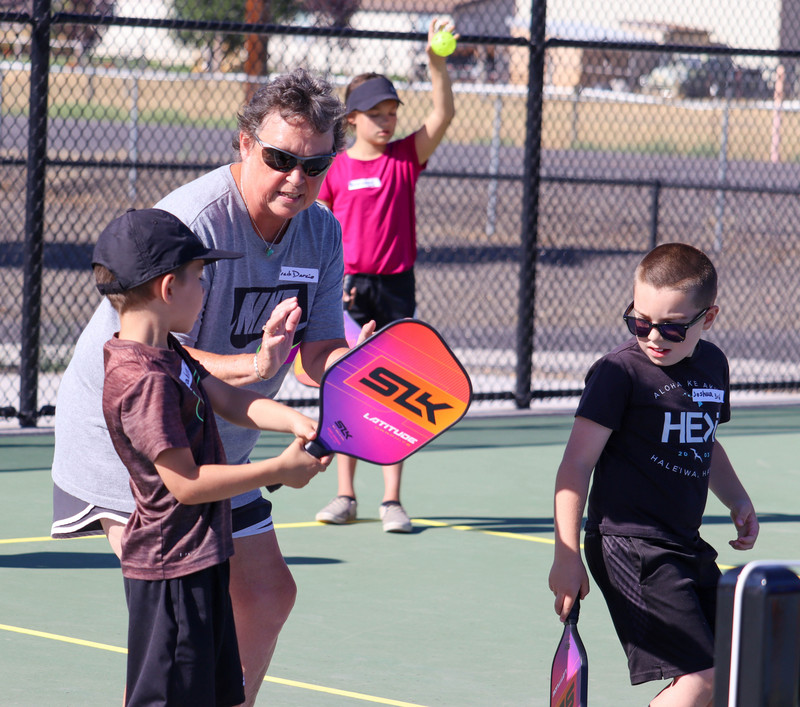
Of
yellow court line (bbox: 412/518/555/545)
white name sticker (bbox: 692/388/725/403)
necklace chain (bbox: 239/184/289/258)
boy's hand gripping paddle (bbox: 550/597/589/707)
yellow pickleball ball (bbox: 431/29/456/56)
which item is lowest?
yellow court line (bbox: 412/518/555/545)

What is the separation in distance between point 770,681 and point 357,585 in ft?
11.9

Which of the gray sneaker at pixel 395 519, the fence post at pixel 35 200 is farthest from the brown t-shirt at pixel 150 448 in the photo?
the fence post at pixel 35 200

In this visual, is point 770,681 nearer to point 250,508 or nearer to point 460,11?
point 250,508

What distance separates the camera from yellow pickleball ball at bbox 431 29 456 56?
7129 mm

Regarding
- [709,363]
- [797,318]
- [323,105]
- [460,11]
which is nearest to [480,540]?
[709,363]

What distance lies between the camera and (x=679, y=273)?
356 centimetres

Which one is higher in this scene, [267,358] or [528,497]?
[267,358]

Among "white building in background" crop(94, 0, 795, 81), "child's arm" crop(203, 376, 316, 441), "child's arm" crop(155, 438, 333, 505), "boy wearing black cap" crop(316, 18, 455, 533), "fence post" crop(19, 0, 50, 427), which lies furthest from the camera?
"white building in background" crop(94, 0, 795, 81)

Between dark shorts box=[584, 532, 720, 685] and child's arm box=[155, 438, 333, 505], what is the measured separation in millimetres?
1038

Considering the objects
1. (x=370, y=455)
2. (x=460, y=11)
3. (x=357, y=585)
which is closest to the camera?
(x=370, y=455)

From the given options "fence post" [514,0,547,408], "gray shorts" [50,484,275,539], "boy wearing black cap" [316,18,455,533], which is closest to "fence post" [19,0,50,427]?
"boy wearing black cap" [316,18,455,533]

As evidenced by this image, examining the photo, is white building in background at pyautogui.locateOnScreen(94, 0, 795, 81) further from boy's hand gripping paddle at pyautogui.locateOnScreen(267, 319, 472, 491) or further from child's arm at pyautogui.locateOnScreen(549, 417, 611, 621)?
boy's hand gripping paddle at pyautogui.locateOnScreen(267, 319, 472, 491)

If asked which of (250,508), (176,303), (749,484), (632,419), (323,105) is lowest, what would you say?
(749,484)

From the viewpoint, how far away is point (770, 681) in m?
2.07
